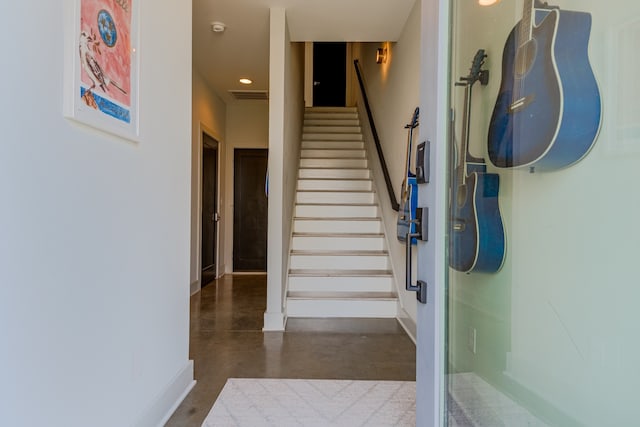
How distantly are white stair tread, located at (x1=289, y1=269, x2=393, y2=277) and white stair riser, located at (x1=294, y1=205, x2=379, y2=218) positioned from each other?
89cm

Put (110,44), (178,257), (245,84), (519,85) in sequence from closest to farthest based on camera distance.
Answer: (519,85) < (110,44) < (178,257) < (245,84)

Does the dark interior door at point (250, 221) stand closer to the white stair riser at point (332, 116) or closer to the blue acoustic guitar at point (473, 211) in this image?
the white stair riser at point (332, 116)

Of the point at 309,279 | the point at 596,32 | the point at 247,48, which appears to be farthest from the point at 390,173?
the point at 596,32

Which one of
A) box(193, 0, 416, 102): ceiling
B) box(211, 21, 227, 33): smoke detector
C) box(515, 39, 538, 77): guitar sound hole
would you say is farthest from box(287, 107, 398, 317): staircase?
box(515, 39, 538, 77): guitar sound hole

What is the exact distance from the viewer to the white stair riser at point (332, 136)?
6137 millimetres

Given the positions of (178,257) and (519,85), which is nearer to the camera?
(519,85)

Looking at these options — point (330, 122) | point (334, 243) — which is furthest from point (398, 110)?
point (330, 122)

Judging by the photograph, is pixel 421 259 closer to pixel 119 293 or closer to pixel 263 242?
pixel 119 293

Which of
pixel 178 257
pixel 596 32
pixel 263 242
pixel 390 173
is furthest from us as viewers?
pixel 263 242

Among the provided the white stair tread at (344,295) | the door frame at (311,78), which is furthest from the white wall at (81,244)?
the door frame at (311,78)

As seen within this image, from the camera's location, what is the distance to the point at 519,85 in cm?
119

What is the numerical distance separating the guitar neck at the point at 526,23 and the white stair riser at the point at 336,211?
3.48 meters

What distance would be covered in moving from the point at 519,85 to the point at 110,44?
1.50 meters

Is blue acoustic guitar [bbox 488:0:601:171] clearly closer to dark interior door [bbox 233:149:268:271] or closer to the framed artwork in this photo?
the framed artwork
